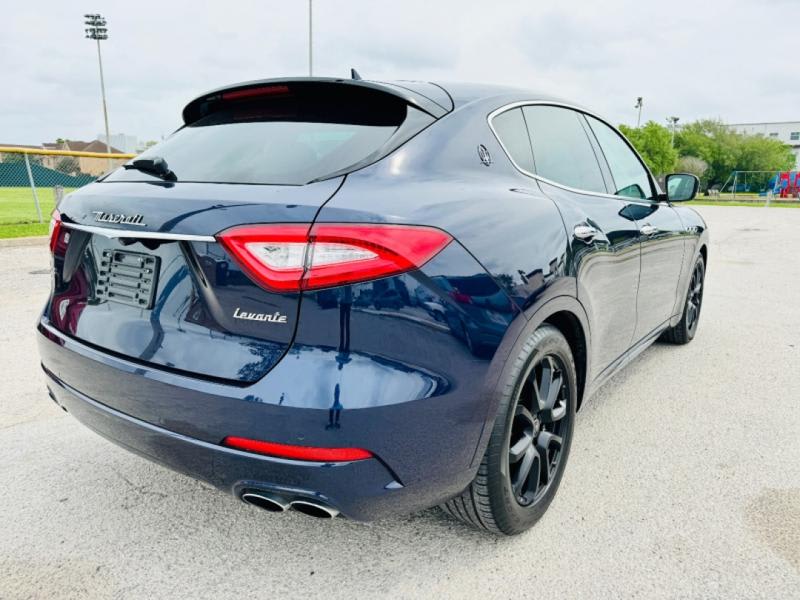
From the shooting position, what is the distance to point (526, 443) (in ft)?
7.03

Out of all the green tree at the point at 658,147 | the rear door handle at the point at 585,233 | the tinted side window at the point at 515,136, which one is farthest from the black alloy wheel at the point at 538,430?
the green tree at the point at 658,147

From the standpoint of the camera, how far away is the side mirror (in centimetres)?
389

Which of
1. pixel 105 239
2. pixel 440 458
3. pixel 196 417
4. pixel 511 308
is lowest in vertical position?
pixel 440 458

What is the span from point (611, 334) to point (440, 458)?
144cm

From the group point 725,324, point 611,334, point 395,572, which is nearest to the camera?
point 395,572

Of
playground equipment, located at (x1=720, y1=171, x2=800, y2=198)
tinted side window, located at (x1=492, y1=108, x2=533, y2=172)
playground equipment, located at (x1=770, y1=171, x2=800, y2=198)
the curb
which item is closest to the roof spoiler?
tinted side window, located at (x1=492, y1=108, x2=533, y2=172)

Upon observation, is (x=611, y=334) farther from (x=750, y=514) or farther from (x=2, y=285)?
(x=2, y=285)

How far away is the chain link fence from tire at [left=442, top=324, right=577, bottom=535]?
1107 centimetres

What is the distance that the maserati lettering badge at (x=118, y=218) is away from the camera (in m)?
1.77

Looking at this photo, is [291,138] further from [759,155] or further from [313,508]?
[759,155]

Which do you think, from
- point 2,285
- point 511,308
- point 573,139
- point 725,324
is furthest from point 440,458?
point 2,285

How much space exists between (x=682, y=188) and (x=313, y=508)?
3316 mm

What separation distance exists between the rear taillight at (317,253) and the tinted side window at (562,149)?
1112 millimetres

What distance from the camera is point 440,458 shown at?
1.74 metres
